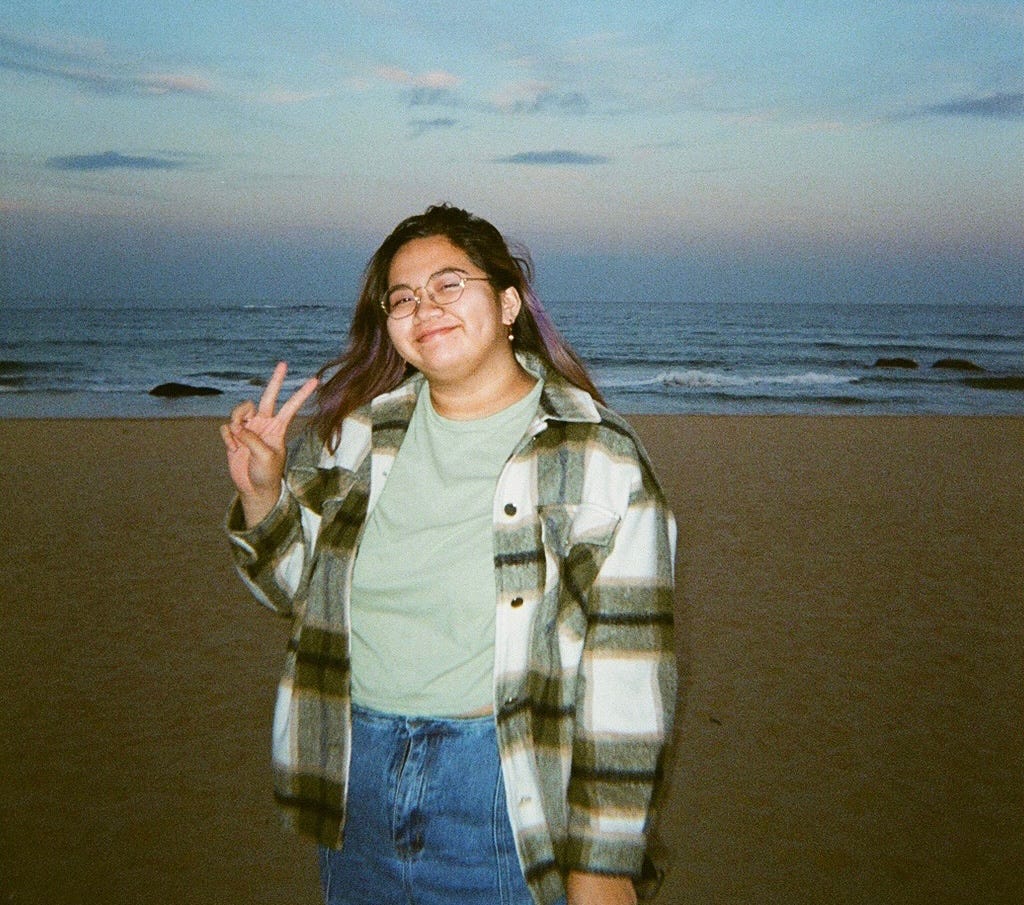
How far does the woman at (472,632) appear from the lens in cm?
164

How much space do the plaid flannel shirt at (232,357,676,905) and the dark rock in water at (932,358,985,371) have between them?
25.9 meters

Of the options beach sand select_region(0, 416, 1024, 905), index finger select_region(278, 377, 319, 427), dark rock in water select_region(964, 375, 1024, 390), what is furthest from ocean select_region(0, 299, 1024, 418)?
index finger select_region(278, 377, 319, 427)

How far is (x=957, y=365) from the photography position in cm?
2611

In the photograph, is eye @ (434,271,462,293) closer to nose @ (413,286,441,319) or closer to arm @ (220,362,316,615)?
nose @ (413,286,441,319)

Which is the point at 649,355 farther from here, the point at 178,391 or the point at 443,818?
the point at 443,818

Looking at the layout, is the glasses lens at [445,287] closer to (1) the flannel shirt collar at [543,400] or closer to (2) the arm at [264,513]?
(1) the flannel shirt collar at [543,400]

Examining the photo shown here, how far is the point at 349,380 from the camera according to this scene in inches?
78.7

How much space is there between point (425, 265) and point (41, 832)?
8.38 feet

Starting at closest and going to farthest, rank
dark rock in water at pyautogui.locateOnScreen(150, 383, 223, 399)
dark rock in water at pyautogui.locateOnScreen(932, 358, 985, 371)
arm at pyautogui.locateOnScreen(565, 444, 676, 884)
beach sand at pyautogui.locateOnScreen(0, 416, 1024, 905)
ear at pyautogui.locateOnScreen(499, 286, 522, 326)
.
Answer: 1. arm at pyautogui.locateOnScreen(565, 444, 676, 884)
2. ear at pyautogui.locateOnScreen(499, 286, 522, 326)
3. beach sand at pyautogui.locateOnScreen(0, 416, 1024, 905)
4. dark rock in water at pyautogui.locateOnScreen(150, 383, 223, 399)
5. dark rock in water at pyautogui.locateOnScreen(932, 358, 985, 371)

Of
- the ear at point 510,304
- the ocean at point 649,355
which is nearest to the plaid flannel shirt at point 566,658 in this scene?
the ear at point 510,304

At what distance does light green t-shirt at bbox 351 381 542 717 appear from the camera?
66.2 inches

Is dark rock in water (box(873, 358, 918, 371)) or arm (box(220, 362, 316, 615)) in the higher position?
arm (box(220, 362, 316, 615))

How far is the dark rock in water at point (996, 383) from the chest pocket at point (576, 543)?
22922mm

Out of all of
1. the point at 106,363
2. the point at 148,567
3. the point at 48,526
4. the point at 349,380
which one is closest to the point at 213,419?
the point at 48,526
